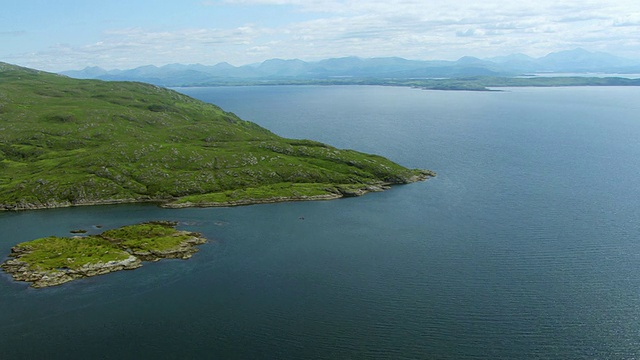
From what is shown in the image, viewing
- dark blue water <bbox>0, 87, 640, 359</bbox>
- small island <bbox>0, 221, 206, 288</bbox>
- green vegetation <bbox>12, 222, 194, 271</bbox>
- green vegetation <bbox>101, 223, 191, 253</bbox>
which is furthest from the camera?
green vegetation <bbox>101, 223, 191, 253</bbox>

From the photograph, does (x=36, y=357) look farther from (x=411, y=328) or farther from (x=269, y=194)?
(x=269, y=194)

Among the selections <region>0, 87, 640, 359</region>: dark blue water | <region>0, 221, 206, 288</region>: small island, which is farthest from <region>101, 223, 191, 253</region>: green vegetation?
<region>0, 87, 640, 359</region>: dark blue water

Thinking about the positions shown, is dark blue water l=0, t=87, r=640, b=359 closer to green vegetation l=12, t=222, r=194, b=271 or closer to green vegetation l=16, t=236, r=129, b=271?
green vegetation l=12, t=222, r=194, b=271

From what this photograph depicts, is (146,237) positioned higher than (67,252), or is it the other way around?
(146,237)

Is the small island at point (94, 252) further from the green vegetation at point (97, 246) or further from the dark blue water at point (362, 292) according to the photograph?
the dark blue water at point (362, 292)

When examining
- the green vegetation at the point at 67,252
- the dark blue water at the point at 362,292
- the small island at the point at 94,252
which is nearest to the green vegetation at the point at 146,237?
the small island at the point at 94,252

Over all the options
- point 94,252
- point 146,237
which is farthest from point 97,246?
point 146,237

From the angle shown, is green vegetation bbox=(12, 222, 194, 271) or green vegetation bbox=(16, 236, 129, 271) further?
green vegetation bbox=(12, 222, 194, 271)

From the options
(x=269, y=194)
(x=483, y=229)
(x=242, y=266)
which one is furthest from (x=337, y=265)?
(x=269, y=194)

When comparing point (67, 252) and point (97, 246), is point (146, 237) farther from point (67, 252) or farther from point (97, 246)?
point (67, 252)
